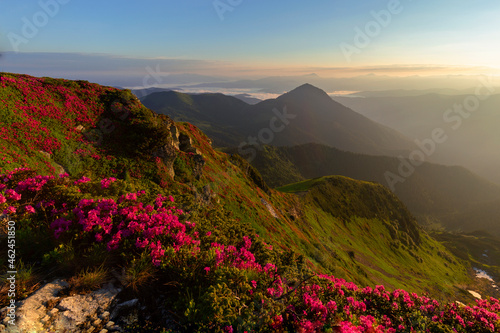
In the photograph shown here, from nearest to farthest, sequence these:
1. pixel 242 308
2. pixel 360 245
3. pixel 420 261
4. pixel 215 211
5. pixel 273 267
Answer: pixel 242 308 → pixel 273 267 → pixel 215 211 → pixel 360 245 → pixel 420 261

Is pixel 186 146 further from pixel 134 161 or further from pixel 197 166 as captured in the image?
pixel 134 161

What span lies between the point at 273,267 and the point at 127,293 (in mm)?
4925

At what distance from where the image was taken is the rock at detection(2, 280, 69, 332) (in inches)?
197

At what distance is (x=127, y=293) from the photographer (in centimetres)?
656

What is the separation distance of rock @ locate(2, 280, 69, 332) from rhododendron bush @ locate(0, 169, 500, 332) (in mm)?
1100

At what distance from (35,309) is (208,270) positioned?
423 cm

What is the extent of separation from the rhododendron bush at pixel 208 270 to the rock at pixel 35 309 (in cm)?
110

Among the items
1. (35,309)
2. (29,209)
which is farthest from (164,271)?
(29,209)

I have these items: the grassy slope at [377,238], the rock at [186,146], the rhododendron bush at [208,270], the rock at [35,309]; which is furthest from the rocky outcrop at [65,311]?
the grassy slope at [377,238]

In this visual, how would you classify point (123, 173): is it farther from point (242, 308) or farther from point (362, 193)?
point (362, 193)

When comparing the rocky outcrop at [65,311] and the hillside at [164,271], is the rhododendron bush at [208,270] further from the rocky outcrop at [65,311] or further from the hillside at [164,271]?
the rocky outcrop at [65,311]

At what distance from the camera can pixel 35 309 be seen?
540 centimetres

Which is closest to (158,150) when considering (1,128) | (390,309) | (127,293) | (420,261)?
(1,128)

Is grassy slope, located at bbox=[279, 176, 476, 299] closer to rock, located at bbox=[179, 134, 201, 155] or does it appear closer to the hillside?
rock, located at bbox=[179, 134, 201, 155]
